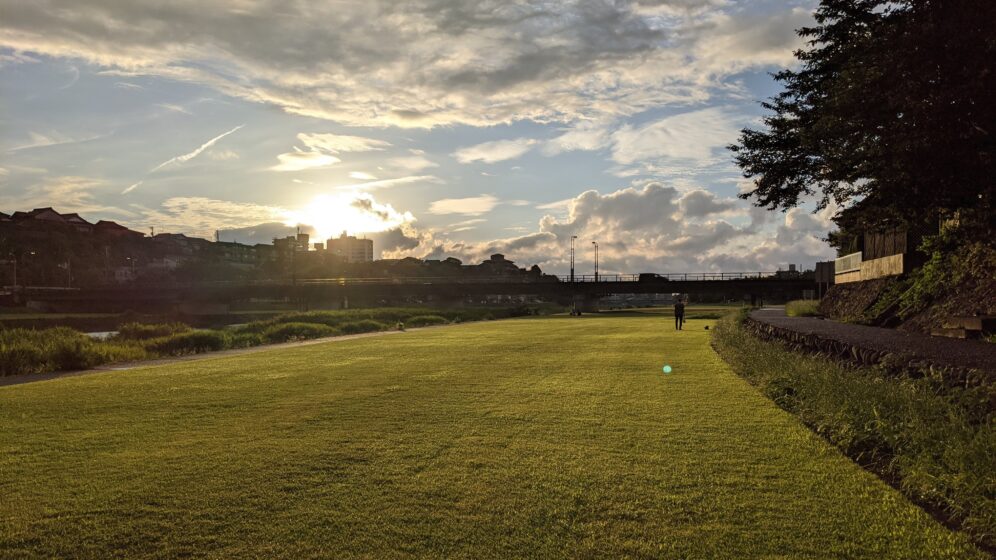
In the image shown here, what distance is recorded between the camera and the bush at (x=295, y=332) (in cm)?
3569

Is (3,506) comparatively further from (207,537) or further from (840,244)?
(840,244)

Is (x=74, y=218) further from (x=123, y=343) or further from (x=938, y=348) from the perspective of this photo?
(x=938, y=348)

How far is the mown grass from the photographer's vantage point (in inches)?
242

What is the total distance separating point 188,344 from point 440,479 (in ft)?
82.8

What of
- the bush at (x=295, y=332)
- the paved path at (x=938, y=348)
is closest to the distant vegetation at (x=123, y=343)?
the bush at (x=295, y=332)

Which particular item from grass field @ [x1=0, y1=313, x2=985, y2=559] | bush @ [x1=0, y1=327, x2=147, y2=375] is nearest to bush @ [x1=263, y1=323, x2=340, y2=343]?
bush @ [x1=0, y1=327, x2=147, y2=375]

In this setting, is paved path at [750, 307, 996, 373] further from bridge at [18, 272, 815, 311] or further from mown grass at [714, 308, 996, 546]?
bridge at [18, 272, 815, 311]

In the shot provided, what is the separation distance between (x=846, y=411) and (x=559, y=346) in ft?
59.0

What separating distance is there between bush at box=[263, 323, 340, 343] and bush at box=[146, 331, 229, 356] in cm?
429

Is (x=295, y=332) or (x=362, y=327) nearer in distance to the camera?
(x=295, y=332)

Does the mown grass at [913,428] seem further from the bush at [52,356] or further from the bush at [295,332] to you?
the bush at [295,332]

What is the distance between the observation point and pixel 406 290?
304ft

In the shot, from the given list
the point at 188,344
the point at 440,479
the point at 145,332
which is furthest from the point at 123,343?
the point at 440,479

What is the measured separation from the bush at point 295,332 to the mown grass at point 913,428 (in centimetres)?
2820
